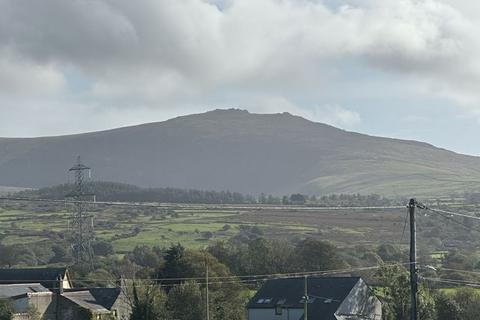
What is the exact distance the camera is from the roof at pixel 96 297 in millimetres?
85438

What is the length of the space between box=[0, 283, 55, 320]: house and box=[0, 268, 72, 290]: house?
5.45m

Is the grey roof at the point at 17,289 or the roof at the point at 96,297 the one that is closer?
the grey roof at the point at 17,289

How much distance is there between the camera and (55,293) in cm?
8688

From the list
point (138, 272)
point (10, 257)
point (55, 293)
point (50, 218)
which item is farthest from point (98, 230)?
point (55, 293)

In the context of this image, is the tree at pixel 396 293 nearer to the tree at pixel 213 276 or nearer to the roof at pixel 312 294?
the roof at pixel 312 294

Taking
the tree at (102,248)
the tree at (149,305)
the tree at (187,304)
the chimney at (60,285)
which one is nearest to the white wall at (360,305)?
the tree at (187,304)

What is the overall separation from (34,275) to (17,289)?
11156mm

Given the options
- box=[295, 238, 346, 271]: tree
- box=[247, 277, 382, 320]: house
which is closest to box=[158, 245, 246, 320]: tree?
A: box=[247, 277, 382, 320]: house

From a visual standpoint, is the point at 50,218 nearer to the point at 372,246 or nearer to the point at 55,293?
the point at 372,246

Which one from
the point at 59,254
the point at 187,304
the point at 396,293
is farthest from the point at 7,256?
the point at 396,293

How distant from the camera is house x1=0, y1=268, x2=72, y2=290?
93.9 meters

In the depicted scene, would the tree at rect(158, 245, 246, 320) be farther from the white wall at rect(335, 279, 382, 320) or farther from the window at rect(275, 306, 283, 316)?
the white wall at rect(335, 279, 382, 320)

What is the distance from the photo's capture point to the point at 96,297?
8856 centimetres

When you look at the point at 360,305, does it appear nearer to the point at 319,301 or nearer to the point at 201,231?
the point at 319,301
